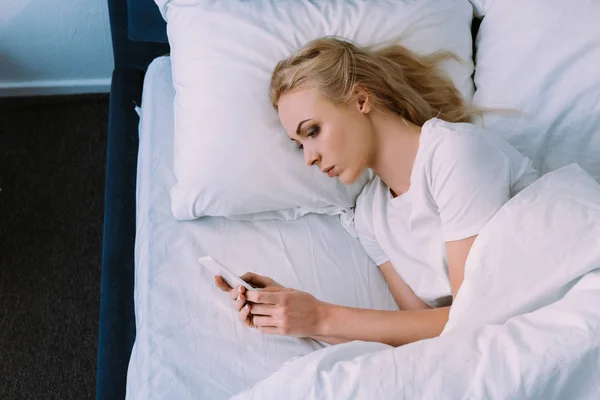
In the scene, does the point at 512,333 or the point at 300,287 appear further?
the point at 300,287

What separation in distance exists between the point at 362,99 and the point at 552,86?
38cm

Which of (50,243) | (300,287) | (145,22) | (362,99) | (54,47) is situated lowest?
(50,243)

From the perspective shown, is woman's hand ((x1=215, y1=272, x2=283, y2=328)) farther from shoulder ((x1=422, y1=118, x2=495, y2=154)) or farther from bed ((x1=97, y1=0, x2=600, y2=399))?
shoulder ((x1=422, y1=118, x2=495, y2=154))

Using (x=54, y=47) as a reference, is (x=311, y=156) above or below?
above

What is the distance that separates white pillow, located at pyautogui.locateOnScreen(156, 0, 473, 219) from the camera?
1.21 metres

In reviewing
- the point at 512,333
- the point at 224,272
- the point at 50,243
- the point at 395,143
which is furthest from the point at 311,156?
the point at 50,243

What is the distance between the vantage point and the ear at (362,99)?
1.13 m

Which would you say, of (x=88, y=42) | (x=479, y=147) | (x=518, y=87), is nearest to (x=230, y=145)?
(x=479, y=147)

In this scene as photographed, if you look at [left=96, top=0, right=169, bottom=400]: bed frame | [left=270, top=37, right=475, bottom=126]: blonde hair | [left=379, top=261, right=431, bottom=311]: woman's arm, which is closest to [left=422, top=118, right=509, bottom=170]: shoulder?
[left=270, top=37, right=475, bottom=126]: blonde hair

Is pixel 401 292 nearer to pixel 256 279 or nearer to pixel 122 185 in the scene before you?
pixel 256 279

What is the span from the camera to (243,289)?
108 centimetres

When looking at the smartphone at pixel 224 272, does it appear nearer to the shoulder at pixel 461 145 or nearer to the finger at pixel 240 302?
the finger at pixel 240 302

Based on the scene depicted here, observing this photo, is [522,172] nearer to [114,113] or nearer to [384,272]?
[384,272]

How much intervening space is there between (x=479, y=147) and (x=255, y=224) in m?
0.46
